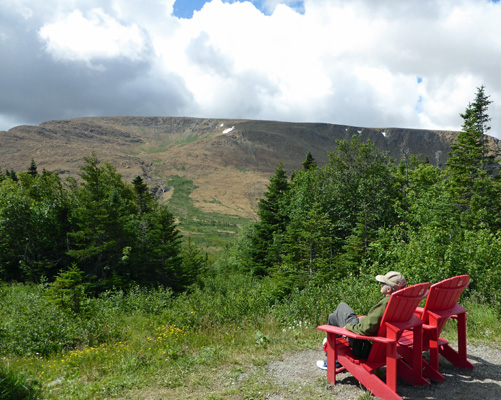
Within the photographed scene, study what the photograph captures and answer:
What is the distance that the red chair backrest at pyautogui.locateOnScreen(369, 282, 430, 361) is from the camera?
3938 mm

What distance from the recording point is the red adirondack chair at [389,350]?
398cm

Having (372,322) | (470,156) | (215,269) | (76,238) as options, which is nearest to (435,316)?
(372,322)

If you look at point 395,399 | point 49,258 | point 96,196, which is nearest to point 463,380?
point 395,399

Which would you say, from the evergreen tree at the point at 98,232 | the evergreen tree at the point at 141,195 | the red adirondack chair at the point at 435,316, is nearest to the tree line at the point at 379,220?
the red adirondack chair at the point at 435,316

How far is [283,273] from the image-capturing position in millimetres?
23062

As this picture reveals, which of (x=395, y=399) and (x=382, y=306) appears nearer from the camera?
(x=395, y=399)

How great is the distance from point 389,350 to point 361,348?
56cm

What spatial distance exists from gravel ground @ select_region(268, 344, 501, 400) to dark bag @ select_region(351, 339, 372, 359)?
400 mm

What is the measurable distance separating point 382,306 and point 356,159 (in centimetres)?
2371

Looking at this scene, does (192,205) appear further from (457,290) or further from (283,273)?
(457,290)

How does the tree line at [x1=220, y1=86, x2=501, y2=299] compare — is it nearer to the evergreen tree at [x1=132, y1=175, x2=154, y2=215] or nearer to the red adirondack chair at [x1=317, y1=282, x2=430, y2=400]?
the red adirondack chair at [x1=317, y1=282, x2=430, y2=400]

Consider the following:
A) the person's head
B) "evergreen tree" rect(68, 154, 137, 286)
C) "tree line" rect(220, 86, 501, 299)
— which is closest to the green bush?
the person's head

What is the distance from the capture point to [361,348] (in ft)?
14.8

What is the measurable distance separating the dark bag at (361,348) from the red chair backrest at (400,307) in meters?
0.26
